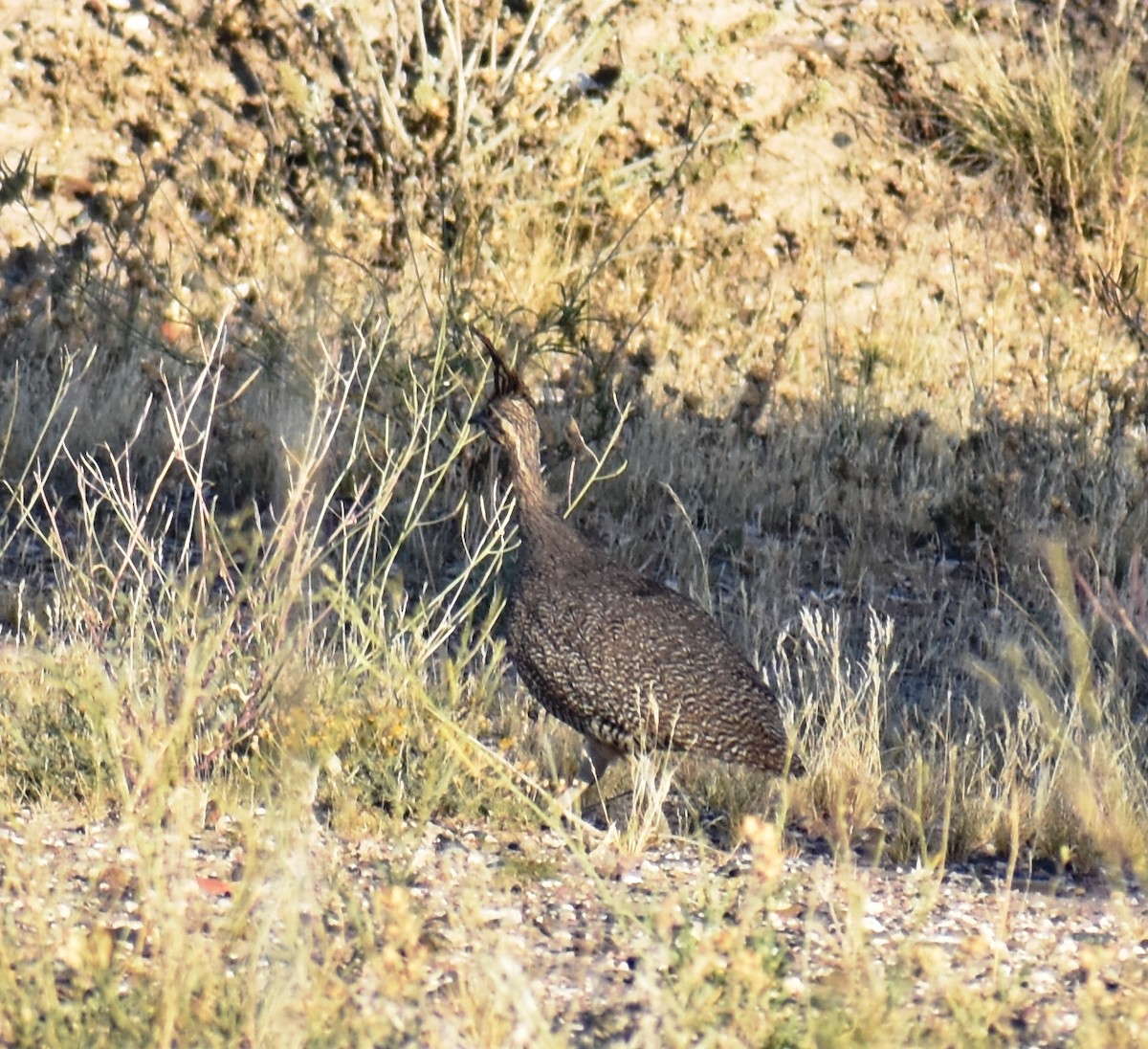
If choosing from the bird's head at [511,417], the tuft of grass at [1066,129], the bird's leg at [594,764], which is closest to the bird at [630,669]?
the bird's leg at [594,764]

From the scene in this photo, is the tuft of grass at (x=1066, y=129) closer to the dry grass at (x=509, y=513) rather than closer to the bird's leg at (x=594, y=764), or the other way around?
the dry grass at (x=509, y=513)

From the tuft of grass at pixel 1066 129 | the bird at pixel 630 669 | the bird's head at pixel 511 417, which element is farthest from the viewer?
the tuft of grass at pixel 1066 129

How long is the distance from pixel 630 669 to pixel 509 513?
55cm

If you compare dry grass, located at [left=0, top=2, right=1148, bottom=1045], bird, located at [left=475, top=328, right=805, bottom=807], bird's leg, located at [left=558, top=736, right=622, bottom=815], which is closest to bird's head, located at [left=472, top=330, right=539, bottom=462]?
dry grass, located at [left=0, top=2, right=1148, bottom=1045]

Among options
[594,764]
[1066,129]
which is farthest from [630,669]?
[1066,129]

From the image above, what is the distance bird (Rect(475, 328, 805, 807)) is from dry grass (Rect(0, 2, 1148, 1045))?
16 centimetres

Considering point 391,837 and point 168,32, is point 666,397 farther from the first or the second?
point 391,837

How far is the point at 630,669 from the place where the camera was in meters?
4.76

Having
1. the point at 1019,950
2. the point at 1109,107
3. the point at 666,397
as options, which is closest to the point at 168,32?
the point at 666,397

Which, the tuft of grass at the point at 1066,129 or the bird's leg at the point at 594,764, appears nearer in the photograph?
the bird's leg at the point at 594,764

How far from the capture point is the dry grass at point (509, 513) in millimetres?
3328

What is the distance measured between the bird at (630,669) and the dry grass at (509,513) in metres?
0.16

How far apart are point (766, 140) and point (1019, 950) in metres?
8.79

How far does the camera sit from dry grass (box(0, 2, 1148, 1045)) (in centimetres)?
333
